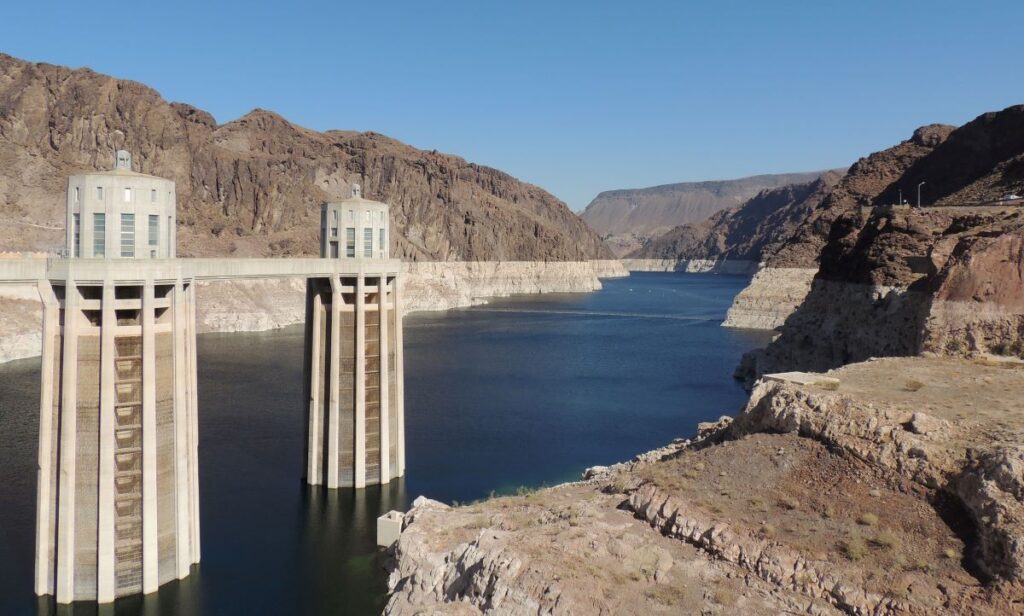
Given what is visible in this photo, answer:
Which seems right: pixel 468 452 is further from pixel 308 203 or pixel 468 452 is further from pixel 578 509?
pixel 308 203

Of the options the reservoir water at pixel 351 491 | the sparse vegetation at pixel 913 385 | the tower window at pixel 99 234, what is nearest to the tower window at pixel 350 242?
the reservoir water at pixel 351 491

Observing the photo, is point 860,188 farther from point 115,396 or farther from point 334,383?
point 115,396

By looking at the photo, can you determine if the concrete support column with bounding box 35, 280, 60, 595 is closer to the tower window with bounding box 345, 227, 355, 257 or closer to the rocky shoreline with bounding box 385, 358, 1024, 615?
the rocky shoreline with bounding box 385, 358, 1024, 615

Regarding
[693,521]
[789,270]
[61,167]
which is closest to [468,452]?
[693,521]

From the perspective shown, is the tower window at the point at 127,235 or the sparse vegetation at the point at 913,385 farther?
the sparse vegetation at the point at 913,385

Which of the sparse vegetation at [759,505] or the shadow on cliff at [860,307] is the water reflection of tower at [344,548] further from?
the shadow on cliff at [860,307]

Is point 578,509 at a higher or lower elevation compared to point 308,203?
lower


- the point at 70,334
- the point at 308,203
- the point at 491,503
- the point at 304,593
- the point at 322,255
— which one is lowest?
the point at 304,593
